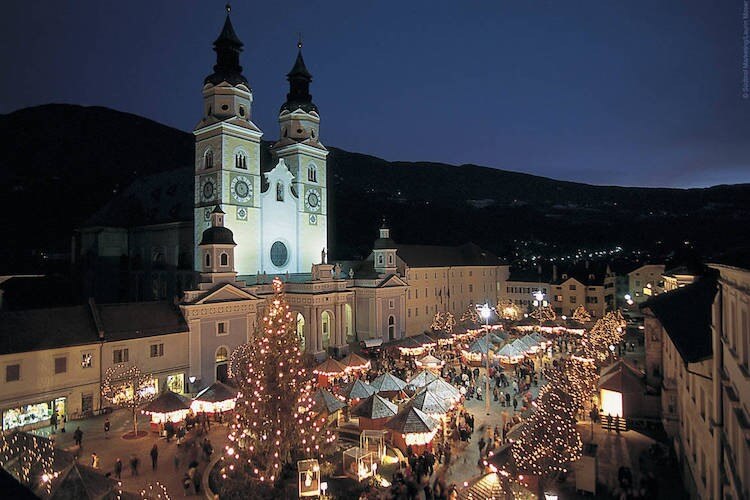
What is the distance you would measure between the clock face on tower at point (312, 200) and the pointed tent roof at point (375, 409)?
2787cm

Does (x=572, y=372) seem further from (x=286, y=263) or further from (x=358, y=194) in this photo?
(x=358, y=194)

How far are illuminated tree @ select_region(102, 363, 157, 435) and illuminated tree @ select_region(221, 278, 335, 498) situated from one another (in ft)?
34.1

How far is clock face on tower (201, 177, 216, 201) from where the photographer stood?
3831 centimetres

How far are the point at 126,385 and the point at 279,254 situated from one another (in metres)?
20.1

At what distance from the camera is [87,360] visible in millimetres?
23891

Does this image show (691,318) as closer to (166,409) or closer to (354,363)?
(354,363)

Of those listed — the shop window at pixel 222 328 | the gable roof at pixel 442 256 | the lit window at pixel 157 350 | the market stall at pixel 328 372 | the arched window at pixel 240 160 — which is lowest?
the market stall at pixel 328 372

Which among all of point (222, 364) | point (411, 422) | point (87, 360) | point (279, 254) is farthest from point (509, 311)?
point (87, 360)

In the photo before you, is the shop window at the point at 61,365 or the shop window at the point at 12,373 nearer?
the shop window at the point at 12,373

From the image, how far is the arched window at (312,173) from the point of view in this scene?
46.1 m

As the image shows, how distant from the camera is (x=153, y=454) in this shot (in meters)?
17.3

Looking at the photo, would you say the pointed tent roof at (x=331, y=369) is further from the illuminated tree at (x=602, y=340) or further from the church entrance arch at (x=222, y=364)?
the illuminated tree at (x=602, y=340)

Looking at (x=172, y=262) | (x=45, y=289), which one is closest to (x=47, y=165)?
(x=45, y=289)

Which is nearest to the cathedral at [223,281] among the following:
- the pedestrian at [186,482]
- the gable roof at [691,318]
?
the pedestrian at [186,482]
